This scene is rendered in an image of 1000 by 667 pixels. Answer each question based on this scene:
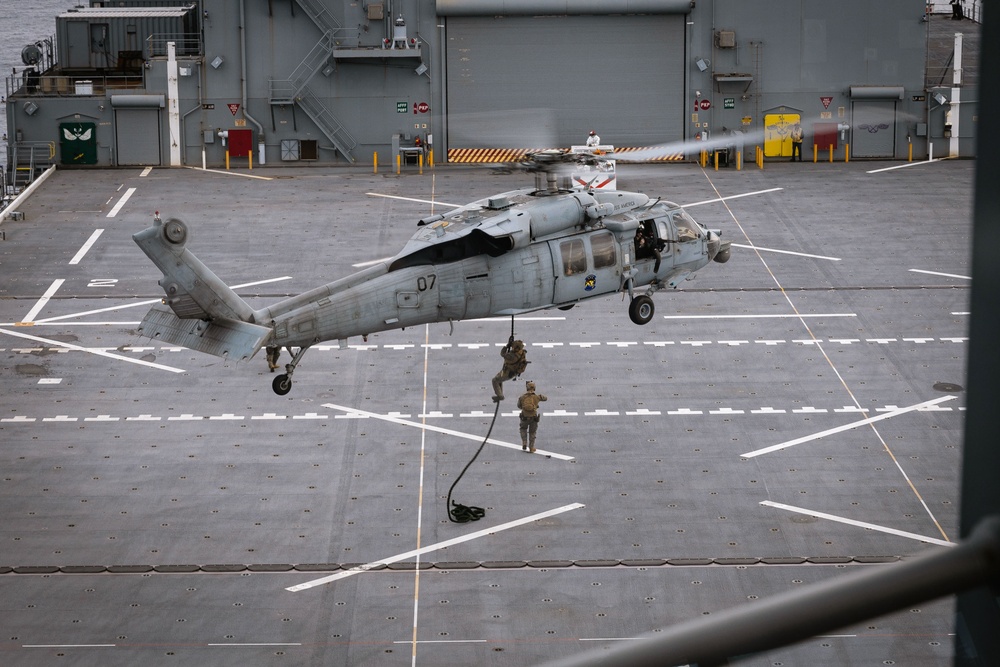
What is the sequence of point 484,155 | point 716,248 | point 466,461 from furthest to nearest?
point 484,155 < point 466,461 < point 716,248

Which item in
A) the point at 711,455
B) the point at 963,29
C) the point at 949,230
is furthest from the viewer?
the point at 963,29

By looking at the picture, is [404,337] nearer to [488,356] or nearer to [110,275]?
[488,356]

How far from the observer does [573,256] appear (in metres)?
28.3

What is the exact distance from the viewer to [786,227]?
54219 mm

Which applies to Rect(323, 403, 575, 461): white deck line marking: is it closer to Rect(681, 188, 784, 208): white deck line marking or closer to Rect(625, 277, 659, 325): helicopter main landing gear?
Rect(625, 277, 659, 325): helicopter main landing gear

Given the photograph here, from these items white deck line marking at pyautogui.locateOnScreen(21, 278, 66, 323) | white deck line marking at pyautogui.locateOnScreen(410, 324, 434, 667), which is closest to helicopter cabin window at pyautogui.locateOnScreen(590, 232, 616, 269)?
white deck line marking at pyautogui.locateOnScreen(410, 324, 434, 667)

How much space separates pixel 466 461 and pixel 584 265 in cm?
775

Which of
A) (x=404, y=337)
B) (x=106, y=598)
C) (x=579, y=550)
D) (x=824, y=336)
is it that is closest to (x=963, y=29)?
(x=824, y=336)

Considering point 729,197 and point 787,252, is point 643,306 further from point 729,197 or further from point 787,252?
point 729,197

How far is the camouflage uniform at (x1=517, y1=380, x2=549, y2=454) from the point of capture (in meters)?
33.2

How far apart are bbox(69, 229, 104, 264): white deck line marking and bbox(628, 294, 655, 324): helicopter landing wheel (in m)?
26.9

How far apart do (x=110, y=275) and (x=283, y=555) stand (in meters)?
22.8

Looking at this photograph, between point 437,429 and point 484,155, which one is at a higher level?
point 484,155

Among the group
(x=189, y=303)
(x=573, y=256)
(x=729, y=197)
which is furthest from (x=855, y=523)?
(x=729, y=197)
